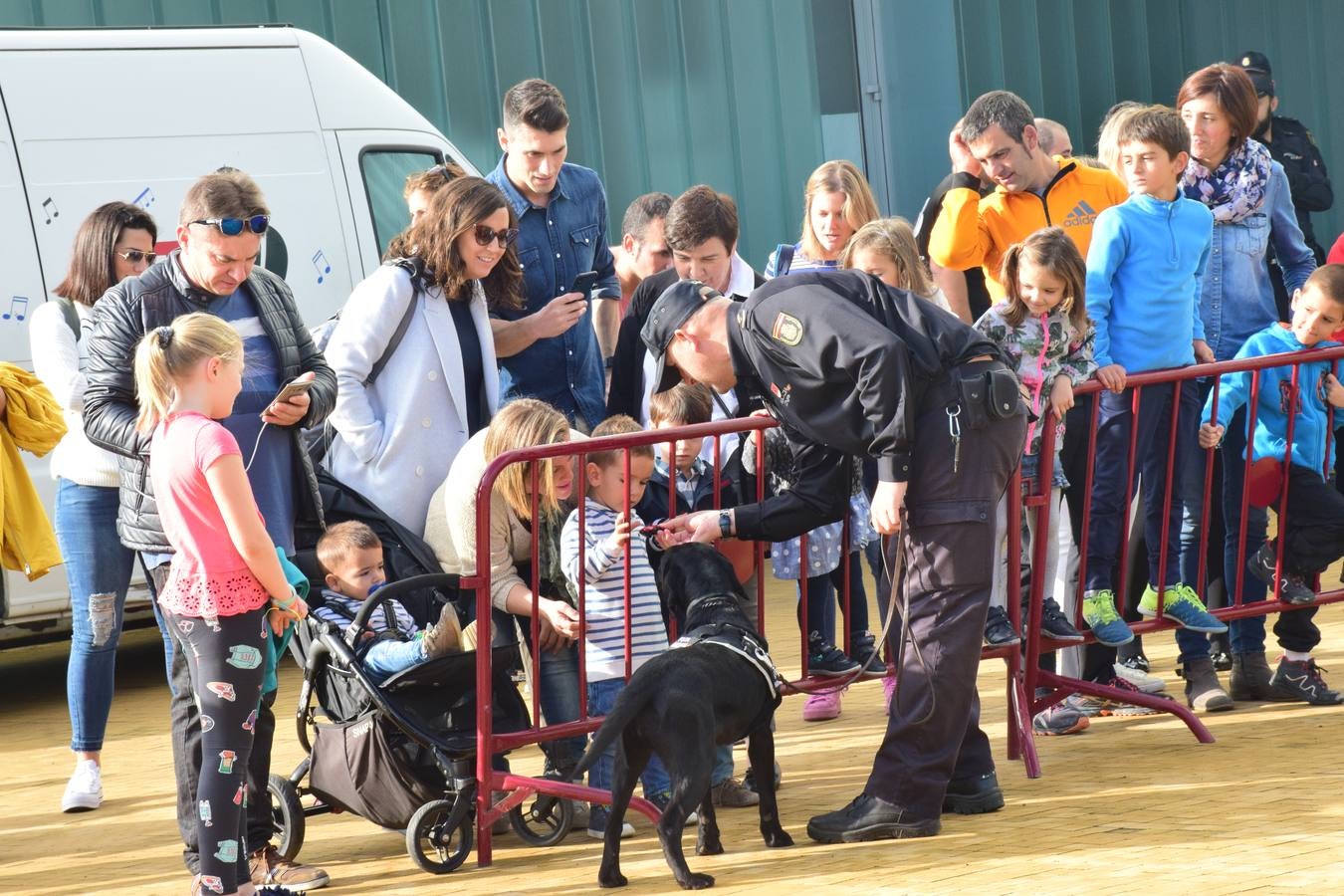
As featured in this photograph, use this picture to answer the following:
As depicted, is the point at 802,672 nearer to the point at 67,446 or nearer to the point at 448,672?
the point at 448,672

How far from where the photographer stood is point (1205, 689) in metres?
6.61

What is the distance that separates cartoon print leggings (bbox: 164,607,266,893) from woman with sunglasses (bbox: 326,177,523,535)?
4.46ft

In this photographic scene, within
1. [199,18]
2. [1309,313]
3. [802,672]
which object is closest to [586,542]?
[802,672]

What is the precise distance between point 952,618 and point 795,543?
0.95 meters

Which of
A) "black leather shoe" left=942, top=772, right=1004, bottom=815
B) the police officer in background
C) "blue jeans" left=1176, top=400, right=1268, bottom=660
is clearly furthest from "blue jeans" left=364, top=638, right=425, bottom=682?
the police officer in background

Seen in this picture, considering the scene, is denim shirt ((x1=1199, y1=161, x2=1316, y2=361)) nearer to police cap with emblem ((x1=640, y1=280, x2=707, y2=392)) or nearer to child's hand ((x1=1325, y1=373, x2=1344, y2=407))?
child's hand ((x1=1325, y1=373, x2=1344, y2=407))

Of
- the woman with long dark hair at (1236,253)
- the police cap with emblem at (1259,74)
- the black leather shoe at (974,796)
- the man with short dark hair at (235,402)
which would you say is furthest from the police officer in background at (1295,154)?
the man with short dark hair at (235,402)

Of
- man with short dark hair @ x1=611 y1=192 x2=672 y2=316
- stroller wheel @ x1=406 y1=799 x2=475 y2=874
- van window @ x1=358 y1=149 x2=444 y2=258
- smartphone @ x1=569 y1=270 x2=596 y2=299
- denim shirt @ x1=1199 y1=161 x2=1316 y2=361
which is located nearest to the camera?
stroller wheel @ x1=406 y1=799 x2=475 y2=874

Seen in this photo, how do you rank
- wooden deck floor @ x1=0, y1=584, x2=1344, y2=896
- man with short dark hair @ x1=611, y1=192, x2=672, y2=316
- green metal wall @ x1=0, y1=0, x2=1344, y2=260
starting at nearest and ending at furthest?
wooden deck floor @ x1=0, y1=584, x2=1344, y2=896 < man with short dark hair @ x1=611, y1=192, x2=672, y2=316 < green metal wall @ x1=0, y1=0, x2=1344, y2=260

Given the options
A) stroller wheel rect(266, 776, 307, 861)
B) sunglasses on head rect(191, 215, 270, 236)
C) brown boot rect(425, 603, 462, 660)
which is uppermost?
sunglasses on head rect(191, 215, 270, 236)

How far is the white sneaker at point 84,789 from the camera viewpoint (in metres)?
6.30

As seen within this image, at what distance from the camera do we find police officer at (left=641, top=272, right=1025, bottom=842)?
4.91 metres

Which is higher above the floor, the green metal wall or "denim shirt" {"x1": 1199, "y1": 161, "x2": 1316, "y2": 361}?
the green metal wall

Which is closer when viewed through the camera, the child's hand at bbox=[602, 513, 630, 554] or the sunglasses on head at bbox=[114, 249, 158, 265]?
the child's hand at bbox=[602, 513, 630, 554]
